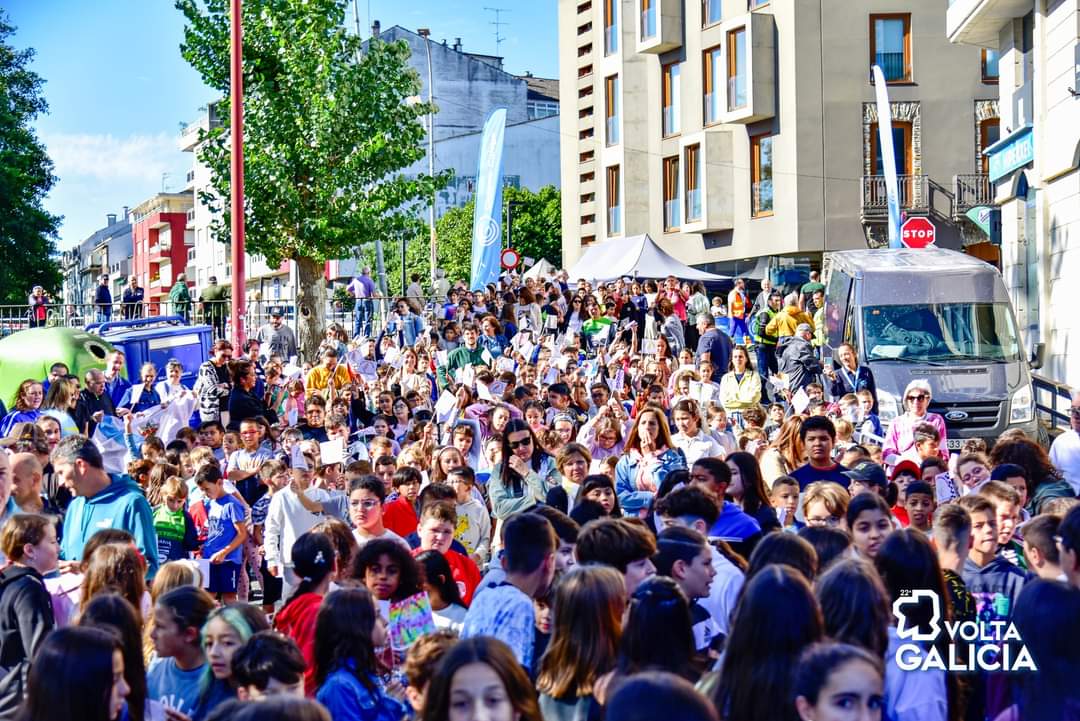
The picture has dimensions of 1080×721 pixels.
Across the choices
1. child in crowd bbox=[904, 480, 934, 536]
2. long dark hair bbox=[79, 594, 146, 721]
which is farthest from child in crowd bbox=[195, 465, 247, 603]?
long dark hair bbox=[79, 594, 146, 721]

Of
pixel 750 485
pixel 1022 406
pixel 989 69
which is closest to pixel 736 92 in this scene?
pixel 989 69

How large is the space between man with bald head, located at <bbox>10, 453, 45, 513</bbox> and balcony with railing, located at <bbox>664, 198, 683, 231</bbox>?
36.9 meters

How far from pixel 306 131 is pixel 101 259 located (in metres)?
117

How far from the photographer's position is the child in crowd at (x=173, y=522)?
391 inches

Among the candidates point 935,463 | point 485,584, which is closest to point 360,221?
point 935,463

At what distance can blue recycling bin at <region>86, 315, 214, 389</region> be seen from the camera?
64.6ft

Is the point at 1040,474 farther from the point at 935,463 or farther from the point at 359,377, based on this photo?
the point at 359,377

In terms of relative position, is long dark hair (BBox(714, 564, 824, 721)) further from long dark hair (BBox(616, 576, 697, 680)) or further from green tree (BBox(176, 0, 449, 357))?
green tree (BBox(176, 0, 449, 357))

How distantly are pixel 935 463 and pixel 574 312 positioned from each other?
53.3ft

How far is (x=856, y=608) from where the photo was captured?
4.80 meters

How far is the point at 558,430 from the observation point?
A: 13.0m

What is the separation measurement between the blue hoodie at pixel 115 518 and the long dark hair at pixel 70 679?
11.2ft

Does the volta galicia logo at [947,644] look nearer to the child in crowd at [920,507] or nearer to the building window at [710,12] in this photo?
the child in crowd at [920,507]

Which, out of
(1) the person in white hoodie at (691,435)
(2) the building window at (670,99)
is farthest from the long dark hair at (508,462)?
(2) the building window at (670,99)
